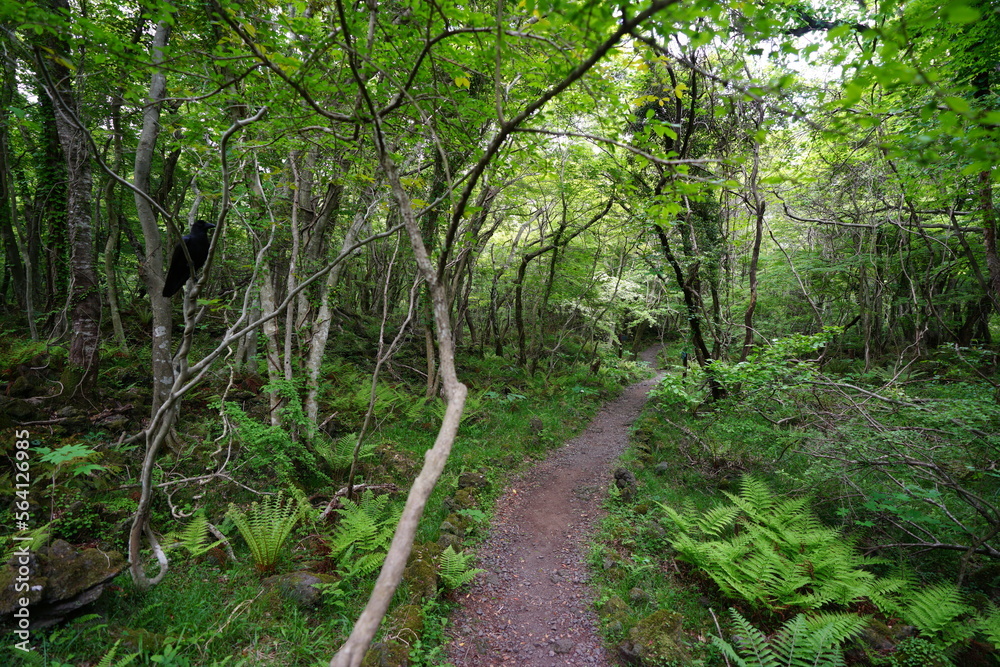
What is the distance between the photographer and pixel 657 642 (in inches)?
144

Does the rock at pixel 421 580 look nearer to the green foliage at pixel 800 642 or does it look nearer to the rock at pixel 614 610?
the rock at pixel 614 610

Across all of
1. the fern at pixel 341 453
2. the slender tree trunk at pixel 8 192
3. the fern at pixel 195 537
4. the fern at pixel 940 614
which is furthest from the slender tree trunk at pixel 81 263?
the fern at pixel 940 614

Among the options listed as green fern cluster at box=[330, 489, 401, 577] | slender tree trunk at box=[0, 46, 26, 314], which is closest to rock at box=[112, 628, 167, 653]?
green fern cluster at box=[330, 489, 401, 577]

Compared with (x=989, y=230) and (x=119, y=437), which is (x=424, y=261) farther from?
(x=989, y=230)

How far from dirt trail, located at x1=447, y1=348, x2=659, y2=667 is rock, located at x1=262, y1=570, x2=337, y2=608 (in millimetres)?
1358

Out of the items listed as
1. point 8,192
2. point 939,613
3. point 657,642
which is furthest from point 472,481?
point 8,192

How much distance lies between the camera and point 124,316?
32.6 feet

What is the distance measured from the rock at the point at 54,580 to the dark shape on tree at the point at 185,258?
222cm

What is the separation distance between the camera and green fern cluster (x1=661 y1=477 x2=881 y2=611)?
4.05 metres

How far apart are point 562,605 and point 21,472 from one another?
5772mm

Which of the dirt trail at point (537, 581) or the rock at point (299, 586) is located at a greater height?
the rock at point (299, 586)

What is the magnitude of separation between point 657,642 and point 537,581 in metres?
1.57

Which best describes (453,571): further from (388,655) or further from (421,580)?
(388,655)

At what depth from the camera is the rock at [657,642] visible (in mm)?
3527
